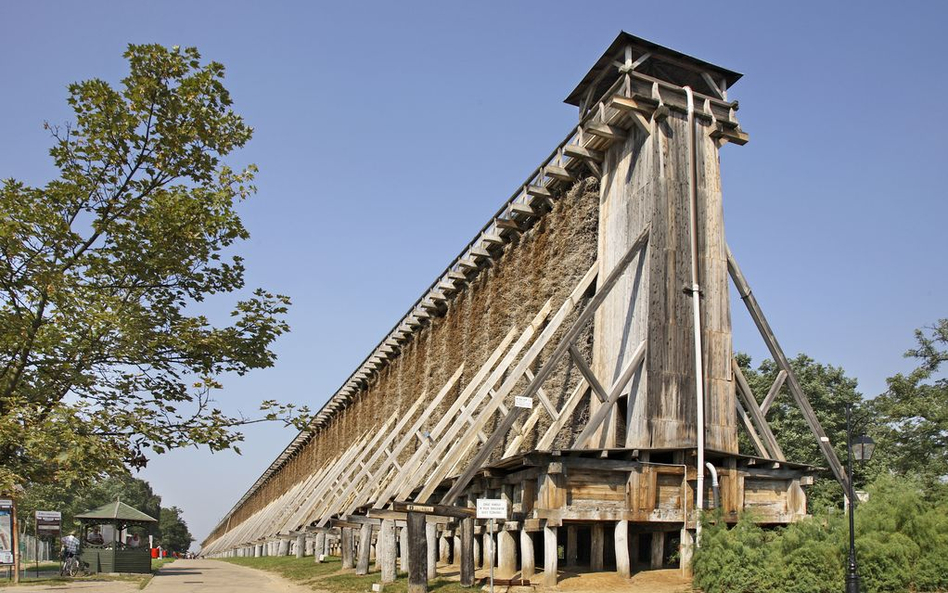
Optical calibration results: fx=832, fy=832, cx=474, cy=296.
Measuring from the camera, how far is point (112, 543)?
94.1ft

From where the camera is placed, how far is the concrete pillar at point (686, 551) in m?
14.8

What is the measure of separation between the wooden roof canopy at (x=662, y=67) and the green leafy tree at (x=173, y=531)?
136399 millimetres

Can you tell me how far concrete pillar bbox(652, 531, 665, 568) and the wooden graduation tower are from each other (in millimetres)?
56

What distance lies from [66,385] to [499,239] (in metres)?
17.7

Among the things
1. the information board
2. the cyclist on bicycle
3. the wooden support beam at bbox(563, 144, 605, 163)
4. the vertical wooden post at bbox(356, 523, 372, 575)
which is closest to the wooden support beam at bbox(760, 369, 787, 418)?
the wooden support beam at bbox(563, 144, 605, 163)

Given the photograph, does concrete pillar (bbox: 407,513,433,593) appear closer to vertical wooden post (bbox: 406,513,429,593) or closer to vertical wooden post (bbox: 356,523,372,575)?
vertical wooden post (bbox: 406,513,429,593)

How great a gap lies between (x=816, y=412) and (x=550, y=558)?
23.8 meters

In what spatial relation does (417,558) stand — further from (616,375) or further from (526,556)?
(616,375)

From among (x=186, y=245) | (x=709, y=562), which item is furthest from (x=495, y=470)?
(x=186, y=245)

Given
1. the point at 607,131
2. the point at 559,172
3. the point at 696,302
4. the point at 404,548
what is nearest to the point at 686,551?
the point at 696,302

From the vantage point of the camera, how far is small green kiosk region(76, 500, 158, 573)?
90.6ft

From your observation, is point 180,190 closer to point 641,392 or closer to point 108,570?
point 641,392

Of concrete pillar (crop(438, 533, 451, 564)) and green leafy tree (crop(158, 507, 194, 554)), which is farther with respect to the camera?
green leafy tree (crop(158, 507, 194, 554))

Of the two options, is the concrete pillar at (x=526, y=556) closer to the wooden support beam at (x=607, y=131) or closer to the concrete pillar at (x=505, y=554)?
the concrete pillar at (x=505, y=554)
